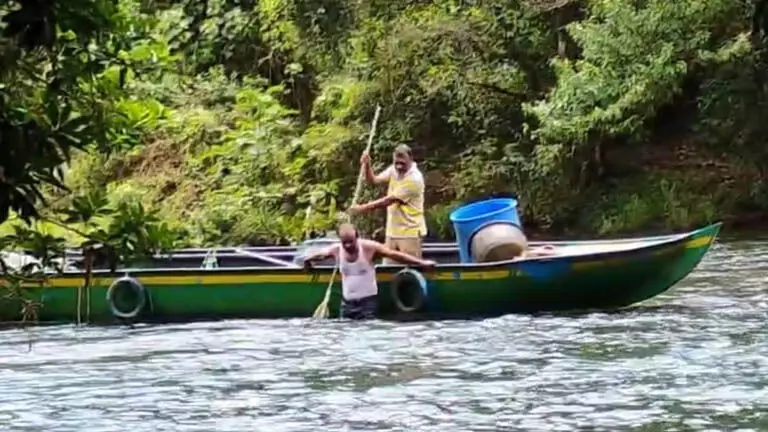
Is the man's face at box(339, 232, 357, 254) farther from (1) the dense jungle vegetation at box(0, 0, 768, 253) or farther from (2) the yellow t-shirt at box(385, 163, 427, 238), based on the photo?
(1) the dense jungle vegetation at box(0, 0, 768, 253)

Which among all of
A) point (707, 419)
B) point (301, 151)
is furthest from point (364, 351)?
point (301, 151)

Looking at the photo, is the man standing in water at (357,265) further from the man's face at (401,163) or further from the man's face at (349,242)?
the man's face at (401,163)

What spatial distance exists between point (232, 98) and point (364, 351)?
48.1 ft

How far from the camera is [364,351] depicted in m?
11.1

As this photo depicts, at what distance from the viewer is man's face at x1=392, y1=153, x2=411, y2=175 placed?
12.8m

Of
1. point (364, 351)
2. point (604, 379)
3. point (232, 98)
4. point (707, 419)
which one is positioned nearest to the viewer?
point (707, 419)

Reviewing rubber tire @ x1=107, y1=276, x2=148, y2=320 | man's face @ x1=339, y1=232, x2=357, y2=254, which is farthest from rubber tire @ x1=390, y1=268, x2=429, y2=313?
rubber tire @ x1=107, y1=276, x2=148, y2=320

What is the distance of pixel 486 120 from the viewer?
2280 centimetres

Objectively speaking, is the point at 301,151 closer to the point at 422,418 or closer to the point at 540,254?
the point at 540,254

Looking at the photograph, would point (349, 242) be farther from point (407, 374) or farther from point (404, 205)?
point (407, 374)

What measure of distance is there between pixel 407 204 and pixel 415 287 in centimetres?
78

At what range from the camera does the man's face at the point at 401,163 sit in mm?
12844

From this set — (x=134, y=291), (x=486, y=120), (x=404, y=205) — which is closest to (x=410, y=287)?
(x=404, y=205)

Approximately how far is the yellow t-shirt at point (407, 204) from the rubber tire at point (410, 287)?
0.55 meters
